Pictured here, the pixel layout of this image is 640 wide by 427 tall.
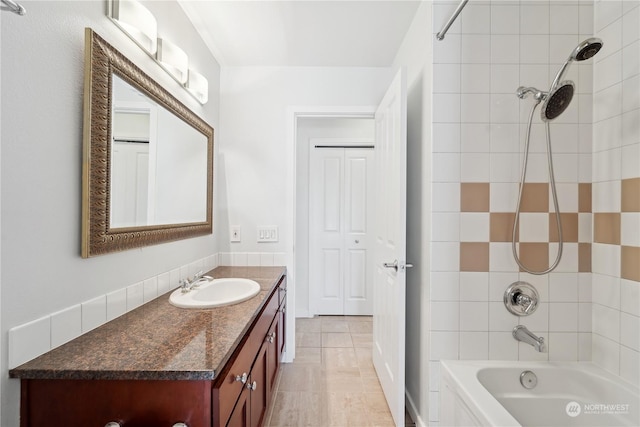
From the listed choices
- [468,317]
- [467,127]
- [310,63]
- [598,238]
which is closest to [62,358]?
[468,317]

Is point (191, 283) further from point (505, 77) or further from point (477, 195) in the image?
point (505, 77)

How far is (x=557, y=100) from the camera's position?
1338mm

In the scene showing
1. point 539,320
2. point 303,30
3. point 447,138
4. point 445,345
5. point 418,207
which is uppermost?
point 303,30

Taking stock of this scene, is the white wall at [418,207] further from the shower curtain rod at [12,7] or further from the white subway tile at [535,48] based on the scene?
the shower curtain rod at [12,7]

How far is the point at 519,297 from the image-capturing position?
1548mm

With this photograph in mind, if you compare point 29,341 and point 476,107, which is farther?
point 476,107

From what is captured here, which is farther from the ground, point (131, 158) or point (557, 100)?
point (557, 100)

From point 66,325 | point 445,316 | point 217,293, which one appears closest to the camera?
point 66,325

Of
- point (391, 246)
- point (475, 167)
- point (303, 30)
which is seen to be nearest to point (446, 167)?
point (475, 167)

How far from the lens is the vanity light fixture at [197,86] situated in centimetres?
188

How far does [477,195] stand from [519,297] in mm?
543

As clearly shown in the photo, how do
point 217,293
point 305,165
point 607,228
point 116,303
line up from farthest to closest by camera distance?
point 305,165 < point 217,293 < point 607,228 < point 116,303

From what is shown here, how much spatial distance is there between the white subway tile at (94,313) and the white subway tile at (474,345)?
160 cm

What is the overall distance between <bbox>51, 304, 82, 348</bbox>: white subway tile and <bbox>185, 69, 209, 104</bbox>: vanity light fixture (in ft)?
4.44
